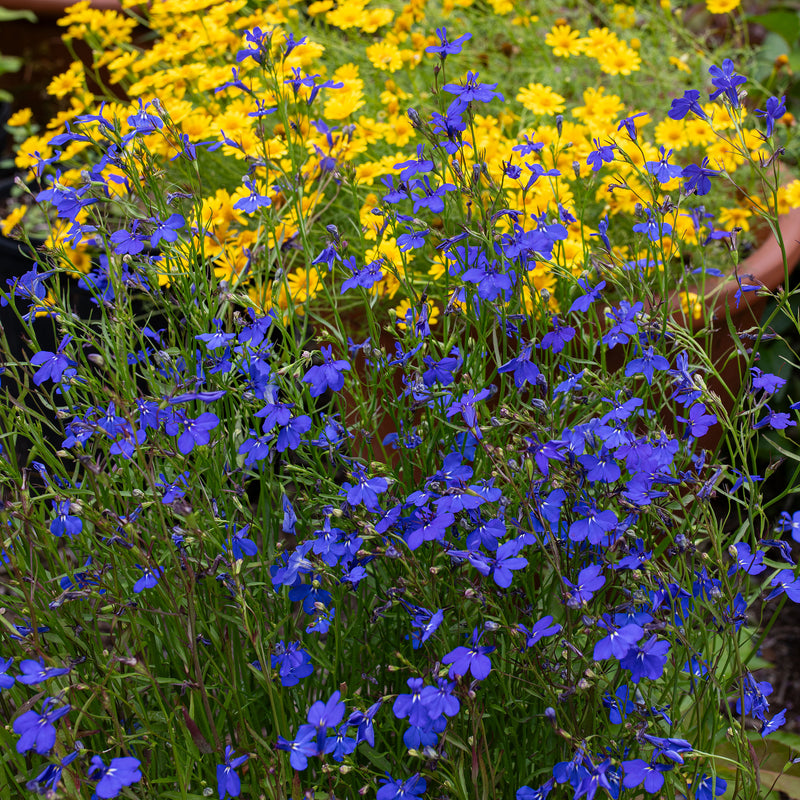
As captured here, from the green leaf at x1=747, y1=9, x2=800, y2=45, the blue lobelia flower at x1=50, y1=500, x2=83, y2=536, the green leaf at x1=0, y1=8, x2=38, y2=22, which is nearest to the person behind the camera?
the blue lobelia flower at x1=50, y1=500, x2=83, y2=536

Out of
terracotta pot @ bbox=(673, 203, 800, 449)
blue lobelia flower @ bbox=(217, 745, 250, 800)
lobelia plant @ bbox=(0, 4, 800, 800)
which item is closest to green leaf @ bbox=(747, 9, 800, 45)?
terracotta pot @ bbox=(673, 203, 800, 449)

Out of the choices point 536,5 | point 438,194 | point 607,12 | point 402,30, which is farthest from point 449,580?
point 607,12

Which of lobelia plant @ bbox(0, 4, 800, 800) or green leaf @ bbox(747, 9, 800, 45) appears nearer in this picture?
lobelia plant @ bbox(0, 4, 800, 800)

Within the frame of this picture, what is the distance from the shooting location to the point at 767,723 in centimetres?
105

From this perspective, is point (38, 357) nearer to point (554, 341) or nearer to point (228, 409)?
point (228, 409)

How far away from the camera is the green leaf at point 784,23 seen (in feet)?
9.25

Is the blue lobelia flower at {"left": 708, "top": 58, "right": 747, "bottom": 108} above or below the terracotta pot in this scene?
above

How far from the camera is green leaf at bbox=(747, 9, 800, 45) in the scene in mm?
2818

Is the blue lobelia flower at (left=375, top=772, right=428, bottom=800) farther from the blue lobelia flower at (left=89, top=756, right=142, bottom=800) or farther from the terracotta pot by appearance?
the terracotta pot

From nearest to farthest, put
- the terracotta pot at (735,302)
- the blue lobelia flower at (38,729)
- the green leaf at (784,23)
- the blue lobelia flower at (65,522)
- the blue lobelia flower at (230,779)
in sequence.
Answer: the blue lobelia flower at (38,729), the blue lobelia flower at (230,779), the blue lobelia flower at (65,522), the terracotta pot at (735,302), the green leaf at (784,23)

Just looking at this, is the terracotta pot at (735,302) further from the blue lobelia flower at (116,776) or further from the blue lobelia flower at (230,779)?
the blue lobelia flower at (116,776)

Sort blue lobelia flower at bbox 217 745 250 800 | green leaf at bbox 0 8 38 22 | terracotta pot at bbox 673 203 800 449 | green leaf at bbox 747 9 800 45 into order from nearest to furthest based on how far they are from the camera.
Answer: blue lobelia flower at bbox 217 745 250 800, terracotta pot at bbox 673 203 800 449, green leaf at bbox 747 9 800 45, green leaf at bbox 0 8 38 22

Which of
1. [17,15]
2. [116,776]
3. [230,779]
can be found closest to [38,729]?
[116,776]

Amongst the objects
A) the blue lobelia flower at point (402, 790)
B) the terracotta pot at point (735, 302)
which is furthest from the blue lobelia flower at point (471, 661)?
the terracotta pot at point (735, 302)
